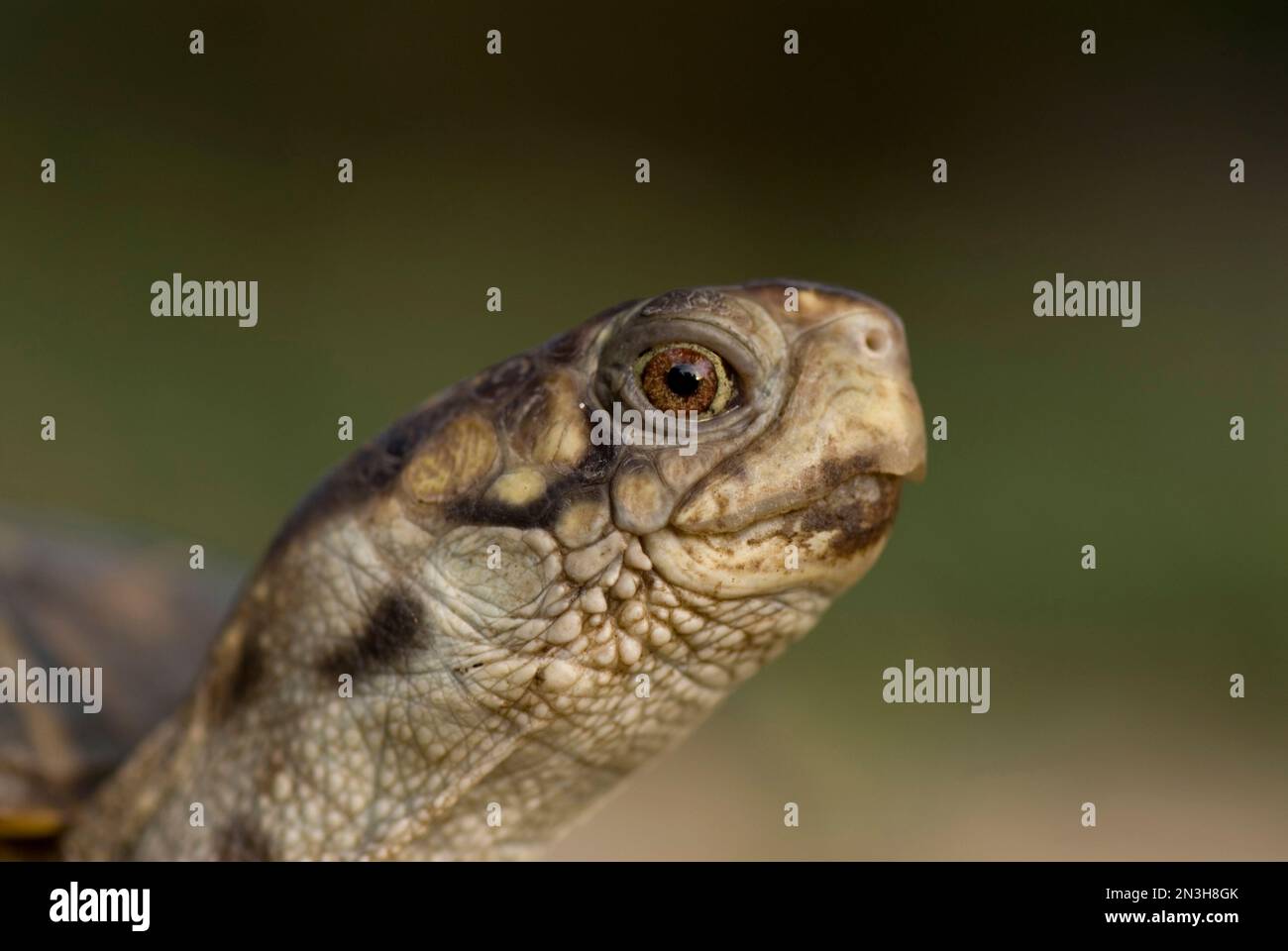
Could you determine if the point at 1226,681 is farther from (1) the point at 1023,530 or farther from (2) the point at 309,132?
(2) the point at 309,132

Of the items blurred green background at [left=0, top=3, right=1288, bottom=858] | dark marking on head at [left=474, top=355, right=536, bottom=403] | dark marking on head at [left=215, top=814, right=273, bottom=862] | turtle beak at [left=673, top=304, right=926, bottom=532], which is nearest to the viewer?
turtle beak at [left=673, top=304, right=926, bottom=532]

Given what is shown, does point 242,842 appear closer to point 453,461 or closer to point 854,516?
point 453,461

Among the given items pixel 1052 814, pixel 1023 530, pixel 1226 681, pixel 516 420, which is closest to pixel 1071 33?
pixel 1023 530

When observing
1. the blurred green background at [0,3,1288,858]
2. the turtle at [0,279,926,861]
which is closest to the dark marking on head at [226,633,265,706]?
the turtle at [0,279,926,861]

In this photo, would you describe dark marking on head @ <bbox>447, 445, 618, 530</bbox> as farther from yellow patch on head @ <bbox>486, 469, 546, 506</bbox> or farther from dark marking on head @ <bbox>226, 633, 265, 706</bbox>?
dark marking on head @ <bbox>226, 633, 265, 706</bbox>

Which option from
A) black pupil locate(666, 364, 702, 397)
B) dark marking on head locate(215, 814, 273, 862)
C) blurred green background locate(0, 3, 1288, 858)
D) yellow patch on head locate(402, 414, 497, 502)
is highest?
blurred green background locate(0, 3, 1288, 858)

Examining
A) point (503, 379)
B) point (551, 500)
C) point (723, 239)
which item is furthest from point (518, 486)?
point (723, 239)

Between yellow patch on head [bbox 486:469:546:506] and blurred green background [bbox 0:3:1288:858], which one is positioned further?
blurred green background [bbox 0:3:1288:858]
